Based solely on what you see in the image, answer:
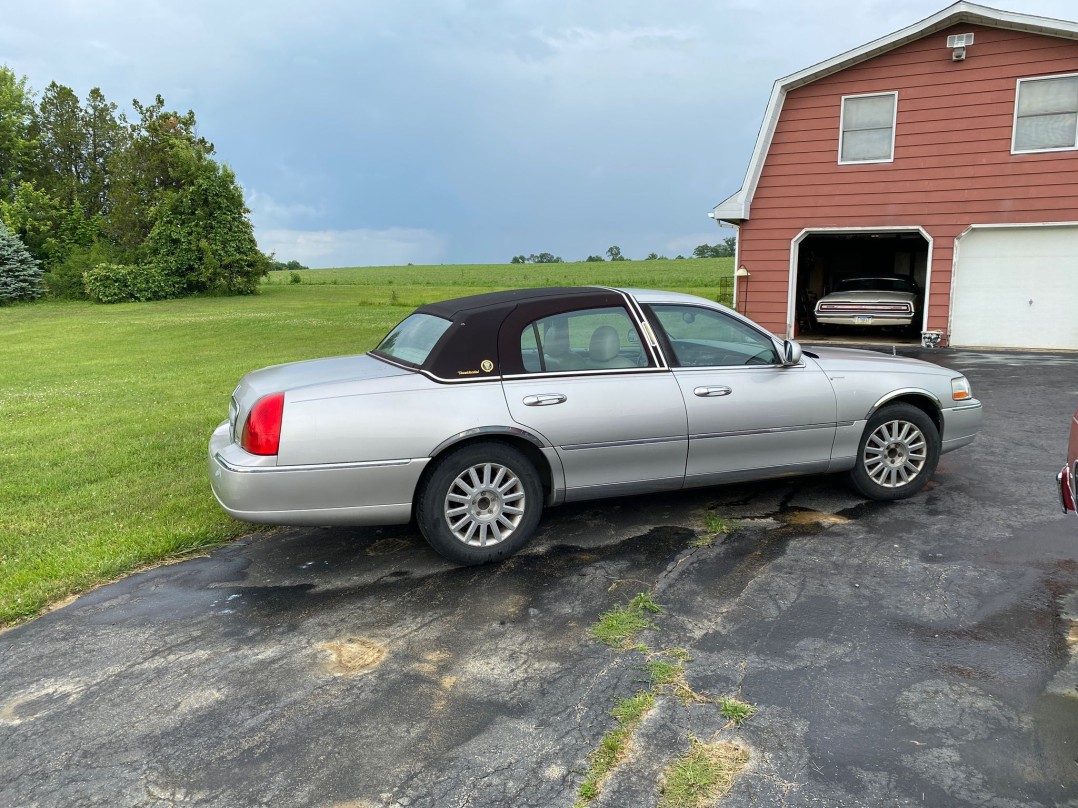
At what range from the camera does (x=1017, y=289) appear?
1392 cm

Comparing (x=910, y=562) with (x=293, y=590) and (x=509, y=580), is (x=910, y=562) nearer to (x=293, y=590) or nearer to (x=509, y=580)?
(x=509, y=580)

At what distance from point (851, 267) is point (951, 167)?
21.4ft

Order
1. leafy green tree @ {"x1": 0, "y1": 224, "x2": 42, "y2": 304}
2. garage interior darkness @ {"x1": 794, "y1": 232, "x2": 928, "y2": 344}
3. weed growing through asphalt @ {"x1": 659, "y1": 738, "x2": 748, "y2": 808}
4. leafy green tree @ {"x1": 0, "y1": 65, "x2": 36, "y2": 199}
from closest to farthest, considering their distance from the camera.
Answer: weed growing through asphalt @ {"x1": 659, "y1": 738, "x2": 748, "y2": 808} → garage interior darkness @ {"x1": 794, "y1": 232, "x2": 928, "y2": 344} → leafy green tree @ {"x1": 0, "y1": 224, "x2": 42, "y2": 304} → leafy green tree @ {"x1": 0, "y1": 65, "x2": 36, "y2": 199}

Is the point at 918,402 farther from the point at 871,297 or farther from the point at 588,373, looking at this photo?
the point at 871,297

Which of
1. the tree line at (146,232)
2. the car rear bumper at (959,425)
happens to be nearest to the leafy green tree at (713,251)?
the tree line at (146,232)

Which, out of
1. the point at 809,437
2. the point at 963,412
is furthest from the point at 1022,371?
the point at 809,437

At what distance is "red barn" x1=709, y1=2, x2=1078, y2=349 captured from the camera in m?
13.1

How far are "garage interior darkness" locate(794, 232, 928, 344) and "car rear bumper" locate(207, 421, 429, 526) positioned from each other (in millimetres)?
13700

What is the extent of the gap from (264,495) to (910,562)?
3.54 m

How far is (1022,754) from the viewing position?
2.65 meters

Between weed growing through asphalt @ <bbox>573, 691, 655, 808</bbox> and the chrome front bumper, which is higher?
the chrome front bumper

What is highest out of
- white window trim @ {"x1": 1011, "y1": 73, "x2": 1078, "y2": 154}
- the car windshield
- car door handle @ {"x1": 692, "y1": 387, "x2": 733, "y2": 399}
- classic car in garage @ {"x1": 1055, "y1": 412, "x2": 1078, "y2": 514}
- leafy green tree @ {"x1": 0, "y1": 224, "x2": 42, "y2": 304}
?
white window trim @ {"x1": 1011, "y1": 73, "x2": 1078, "y2": 154}

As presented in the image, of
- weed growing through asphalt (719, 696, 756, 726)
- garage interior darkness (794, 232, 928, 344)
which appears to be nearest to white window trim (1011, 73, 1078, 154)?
Answer: garage interior darkness (794, 232, 928, 344)

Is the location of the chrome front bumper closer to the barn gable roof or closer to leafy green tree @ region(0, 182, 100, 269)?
the barn gable roof
